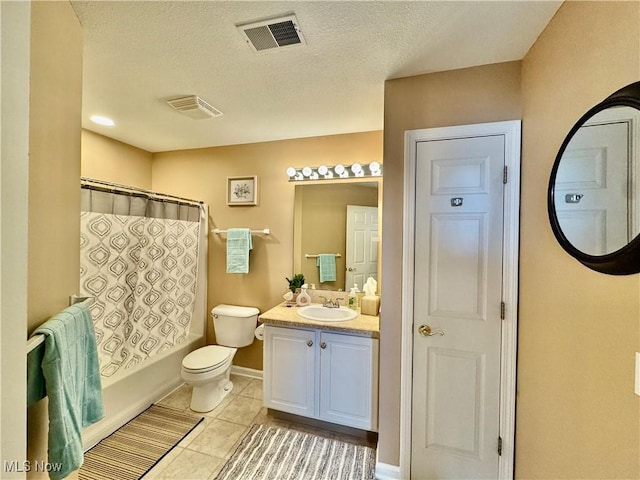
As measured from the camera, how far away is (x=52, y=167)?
39.6 inches

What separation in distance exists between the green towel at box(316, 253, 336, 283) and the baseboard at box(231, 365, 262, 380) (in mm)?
1208

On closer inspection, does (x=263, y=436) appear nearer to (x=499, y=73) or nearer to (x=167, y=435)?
(x=167, y=435)

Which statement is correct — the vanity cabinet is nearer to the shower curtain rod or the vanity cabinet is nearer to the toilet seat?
the toilet seat

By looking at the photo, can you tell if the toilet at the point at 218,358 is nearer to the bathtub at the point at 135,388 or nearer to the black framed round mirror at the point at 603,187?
the bathtub at the point at 135,388

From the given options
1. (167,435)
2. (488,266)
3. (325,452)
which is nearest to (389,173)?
(488,266)

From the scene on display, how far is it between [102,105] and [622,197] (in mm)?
2861

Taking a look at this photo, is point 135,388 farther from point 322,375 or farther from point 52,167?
point 52,167

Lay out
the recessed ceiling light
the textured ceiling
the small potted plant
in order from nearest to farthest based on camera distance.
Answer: the textured ceiling < the recessed ceiling light < the small potted plant

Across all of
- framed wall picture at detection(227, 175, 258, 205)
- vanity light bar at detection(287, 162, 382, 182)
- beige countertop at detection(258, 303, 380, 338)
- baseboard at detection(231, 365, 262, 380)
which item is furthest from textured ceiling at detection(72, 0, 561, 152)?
baseboard at detection(231, 365, 262, 380)

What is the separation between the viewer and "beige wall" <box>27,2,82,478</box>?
917 mm

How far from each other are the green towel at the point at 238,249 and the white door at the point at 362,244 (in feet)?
3.26

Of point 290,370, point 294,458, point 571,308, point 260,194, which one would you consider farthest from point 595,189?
point 260,194

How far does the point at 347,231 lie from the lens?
96.0 inches

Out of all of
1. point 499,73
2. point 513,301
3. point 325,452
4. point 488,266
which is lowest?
point 325,452
